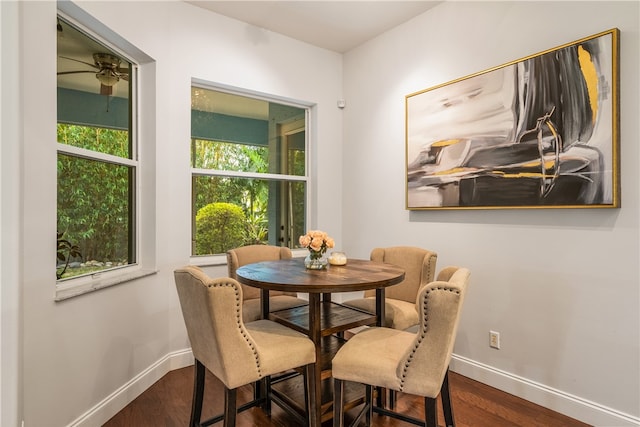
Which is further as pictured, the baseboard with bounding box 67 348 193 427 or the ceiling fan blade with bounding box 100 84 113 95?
the ceiling fan blade with bounding box 100 84 113 95

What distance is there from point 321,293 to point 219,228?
66.1 inches

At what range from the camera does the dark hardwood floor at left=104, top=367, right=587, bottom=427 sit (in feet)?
6.78

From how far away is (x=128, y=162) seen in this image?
8.27 ft

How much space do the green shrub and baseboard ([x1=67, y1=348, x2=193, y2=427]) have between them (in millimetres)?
884

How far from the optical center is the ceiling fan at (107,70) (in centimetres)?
229

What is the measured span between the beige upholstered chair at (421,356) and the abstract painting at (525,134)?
1.02 metres

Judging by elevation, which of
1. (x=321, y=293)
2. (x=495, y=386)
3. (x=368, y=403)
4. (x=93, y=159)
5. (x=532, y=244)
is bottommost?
(x=495, y=386)

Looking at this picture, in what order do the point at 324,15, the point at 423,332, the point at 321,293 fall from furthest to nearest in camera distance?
the point at 324,15
the point at 321,293
the point at 423,332

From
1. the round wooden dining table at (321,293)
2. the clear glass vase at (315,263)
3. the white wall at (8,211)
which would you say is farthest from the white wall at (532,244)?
the white wall at (8,211)

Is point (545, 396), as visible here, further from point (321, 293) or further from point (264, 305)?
point (264, 305)

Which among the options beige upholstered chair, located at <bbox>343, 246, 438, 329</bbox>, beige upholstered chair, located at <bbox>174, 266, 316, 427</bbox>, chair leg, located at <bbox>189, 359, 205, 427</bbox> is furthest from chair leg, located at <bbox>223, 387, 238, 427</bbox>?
beige upholstered chair, located at <bbox>343, 246, 438, 329</bbox>

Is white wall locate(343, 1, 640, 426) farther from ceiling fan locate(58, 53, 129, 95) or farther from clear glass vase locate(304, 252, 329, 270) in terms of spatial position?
ceiling fan locate(58, 53, 129, 95)

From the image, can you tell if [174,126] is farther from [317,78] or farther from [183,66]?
[317,78]

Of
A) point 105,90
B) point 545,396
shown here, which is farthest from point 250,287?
point 545,396
